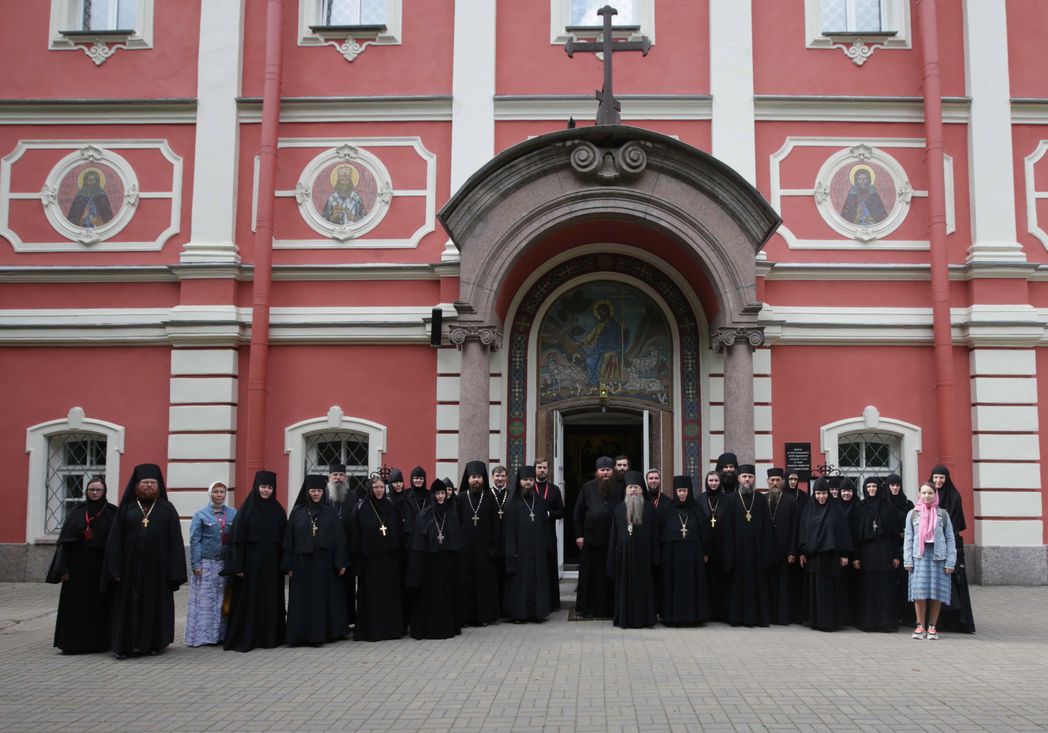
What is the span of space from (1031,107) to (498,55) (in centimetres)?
770

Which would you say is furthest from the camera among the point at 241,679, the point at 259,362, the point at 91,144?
the point at 91,144

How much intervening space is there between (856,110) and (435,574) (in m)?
9.04

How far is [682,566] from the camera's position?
1052 centimetres

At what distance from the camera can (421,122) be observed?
1418 cm

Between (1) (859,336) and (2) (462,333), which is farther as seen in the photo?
(1) (859,336)

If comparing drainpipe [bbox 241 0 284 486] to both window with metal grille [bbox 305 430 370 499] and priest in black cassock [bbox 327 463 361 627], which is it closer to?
window with metal grille [bbox 305 430 370 499]

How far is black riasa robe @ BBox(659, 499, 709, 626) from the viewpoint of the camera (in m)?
10.4

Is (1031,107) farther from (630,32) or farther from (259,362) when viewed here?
(259,362)

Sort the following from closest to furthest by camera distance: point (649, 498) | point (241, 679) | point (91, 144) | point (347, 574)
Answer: point (241, 679), point (347, 574), point (649, 498), point (91, 144)

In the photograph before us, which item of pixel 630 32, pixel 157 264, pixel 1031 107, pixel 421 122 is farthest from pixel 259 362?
pixel 1031 107

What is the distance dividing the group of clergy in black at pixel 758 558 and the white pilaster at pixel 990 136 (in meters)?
4.84

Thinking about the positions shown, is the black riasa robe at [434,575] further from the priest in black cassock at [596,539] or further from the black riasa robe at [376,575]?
the priest in black cassock at [596,539]

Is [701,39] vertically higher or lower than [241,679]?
higher

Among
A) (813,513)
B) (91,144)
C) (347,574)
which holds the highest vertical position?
(91,144)
